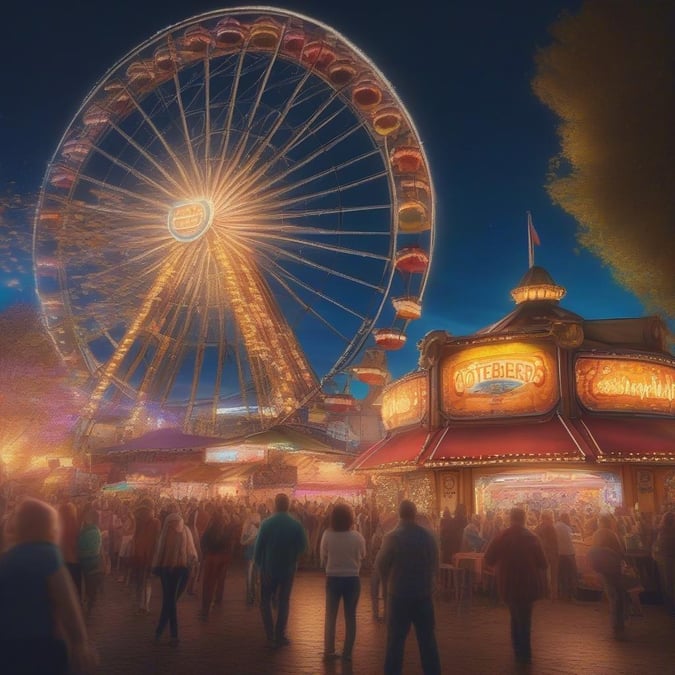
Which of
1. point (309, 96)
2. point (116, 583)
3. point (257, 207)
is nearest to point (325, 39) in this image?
point (309, 96)

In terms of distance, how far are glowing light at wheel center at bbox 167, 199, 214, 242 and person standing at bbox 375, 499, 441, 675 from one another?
1828cm

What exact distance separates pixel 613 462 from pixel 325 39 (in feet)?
51.9

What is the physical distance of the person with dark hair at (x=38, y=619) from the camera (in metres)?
3.47

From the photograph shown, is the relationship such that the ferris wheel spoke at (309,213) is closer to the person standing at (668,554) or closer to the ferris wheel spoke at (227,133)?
the ferris wheel spoke at (227,133)

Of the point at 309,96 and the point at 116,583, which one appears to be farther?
the point at 309,96

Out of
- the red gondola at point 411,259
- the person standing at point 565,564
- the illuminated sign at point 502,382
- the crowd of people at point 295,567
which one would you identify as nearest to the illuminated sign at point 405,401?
the illuminated sign at point 502,382

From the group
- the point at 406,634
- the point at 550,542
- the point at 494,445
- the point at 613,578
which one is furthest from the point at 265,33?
the point at 406,634

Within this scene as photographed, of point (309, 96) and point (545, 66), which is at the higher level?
point (309, 96)

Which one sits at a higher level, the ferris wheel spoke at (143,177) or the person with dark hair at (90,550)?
the ferris wheel spoke at (143,177)

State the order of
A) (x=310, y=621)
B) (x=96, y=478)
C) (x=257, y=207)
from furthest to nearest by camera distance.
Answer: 1. (x=96, y=478)
2. (x=257, y=207)
3. (x=310, y=621)

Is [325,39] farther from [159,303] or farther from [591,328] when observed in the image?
[591,328]

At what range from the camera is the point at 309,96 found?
77.3 ft

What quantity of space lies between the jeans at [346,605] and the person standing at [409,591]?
128 centimetres

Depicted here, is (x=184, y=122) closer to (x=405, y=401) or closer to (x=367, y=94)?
(x=367, y=94)
